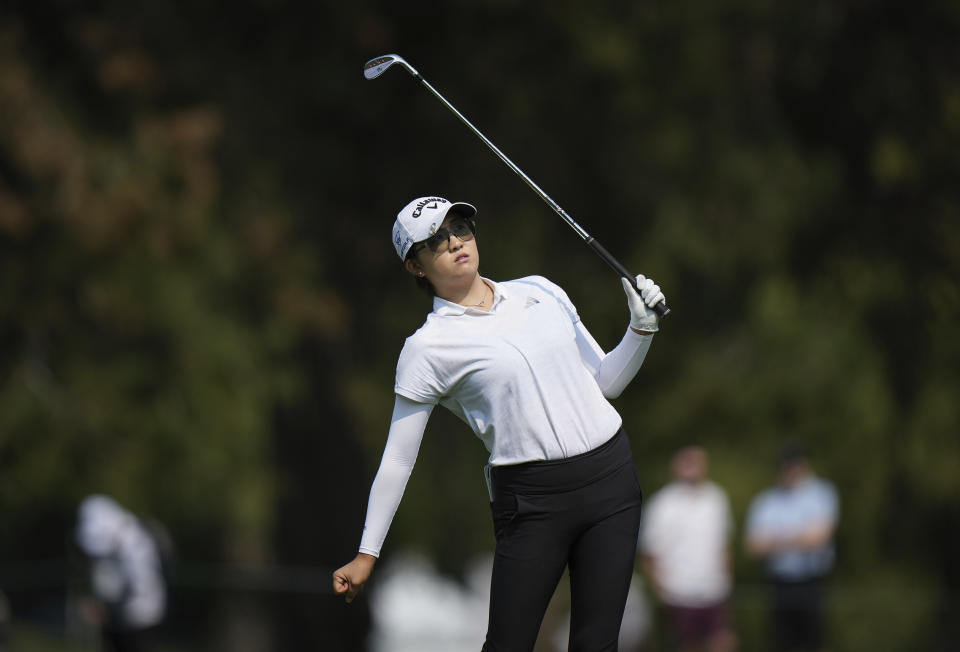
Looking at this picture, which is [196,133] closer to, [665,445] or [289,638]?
[289,638]

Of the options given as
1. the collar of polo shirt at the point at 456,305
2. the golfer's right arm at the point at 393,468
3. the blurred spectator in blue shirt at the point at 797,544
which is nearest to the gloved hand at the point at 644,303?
the collar of polo shirt at the point at 456,305

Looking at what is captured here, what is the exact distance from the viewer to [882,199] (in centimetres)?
1286

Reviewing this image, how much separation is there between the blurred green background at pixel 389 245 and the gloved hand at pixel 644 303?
7460 mm

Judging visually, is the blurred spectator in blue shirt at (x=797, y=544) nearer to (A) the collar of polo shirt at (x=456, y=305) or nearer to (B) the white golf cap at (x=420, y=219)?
(A) the collar of polo shirt at (x=456, y=305)

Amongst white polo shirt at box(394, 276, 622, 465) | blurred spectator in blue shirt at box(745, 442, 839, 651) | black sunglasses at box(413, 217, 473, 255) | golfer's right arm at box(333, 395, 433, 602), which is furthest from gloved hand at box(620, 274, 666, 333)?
blurred spectator in blue shirt at box(745, 442, 839, 651)

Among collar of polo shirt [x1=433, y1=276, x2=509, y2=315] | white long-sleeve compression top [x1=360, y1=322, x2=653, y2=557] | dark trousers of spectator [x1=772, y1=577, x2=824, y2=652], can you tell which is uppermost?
collar of polo shirt [x1=433, y1=276, x2=509, y2=315]

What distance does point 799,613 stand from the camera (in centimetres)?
1026

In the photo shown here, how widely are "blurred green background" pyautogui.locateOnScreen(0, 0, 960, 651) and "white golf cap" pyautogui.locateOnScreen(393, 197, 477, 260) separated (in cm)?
762

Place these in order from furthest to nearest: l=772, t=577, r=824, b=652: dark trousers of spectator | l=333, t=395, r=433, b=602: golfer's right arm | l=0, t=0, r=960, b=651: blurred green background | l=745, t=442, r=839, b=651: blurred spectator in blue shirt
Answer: l=0, t=0, r=960, b=651: blurred green background
l=772, t=577, r=824, b=652: dark trousers of spectator
l=745, t=442, r=839, b=651: blurred spectator in blue shirt
l=333, t=395, r=433, b=602: golfer's right arm

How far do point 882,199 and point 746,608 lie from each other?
379 centimetres

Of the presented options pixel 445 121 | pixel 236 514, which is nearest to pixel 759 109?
pixel 445 121

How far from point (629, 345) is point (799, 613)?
6123 millimetres

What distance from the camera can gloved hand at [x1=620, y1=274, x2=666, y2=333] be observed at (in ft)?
15.2

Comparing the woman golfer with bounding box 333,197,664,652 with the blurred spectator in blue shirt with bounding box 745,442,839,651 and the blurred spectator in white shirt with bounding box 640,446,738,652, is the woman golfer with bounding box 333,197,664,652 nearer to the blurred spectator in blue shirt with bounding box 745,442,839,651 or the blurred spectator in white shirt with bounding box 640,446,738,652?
the blurred spectator in blue shirt with bounding box 745,442,839,651
